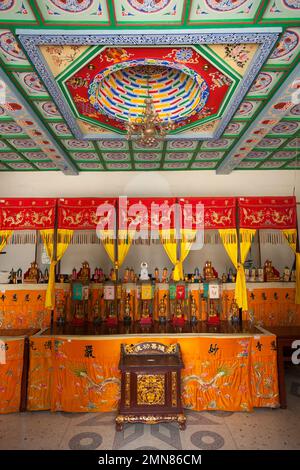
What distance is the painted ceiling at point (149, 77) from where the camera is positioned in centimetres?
276

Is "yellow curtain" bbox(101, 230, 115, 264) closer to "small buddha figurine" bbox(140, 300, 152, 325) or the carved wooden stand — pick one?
"small buddha figurine" bbox(140, 300, 152, 325)

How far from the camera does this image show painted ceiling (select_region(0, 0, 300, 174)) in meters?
2.76

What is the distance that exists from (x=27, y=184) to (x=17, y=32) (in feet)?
16.0

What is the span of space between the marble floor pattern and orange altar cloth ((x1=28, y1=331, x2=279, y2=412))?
0.16 m

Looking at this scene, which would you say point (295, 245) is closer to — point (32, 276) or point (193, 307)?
point (193, 307)

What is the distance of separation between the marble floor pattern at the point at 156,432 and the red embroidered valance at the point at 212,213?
329 centimetres

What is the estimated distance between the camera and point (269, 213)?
5910 mm

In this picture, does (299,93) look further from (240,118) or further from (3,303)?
(3,303)

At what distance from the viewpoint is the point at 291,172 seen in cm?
751

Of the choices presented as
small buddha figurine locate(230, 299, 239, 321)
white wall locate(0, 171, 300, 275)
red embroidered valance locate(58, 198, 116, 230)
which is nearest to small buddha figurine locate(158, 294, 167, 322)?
small buddha figurine locate(230, 299, 239, 321)

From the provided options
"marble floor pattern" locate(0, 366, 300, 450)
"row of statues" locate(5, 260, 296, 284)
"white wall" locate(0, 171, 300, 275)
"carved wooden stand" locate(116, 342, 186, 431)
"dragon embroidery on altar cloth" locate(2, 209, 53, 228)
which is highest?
"white wall" locate(0, 171, 300, 275)

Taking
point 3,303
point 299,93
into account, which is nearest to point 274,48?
point 299,93

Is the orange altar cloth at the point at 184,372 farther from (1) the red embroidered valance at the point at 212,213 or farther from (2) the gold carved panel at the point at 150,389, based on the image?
(1) the red embroidered valance at the point at 212,213

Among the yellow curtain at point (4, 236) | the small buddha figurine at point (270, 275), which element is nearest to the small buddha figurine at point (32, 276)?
the yellow curtain at point (4, 236)
